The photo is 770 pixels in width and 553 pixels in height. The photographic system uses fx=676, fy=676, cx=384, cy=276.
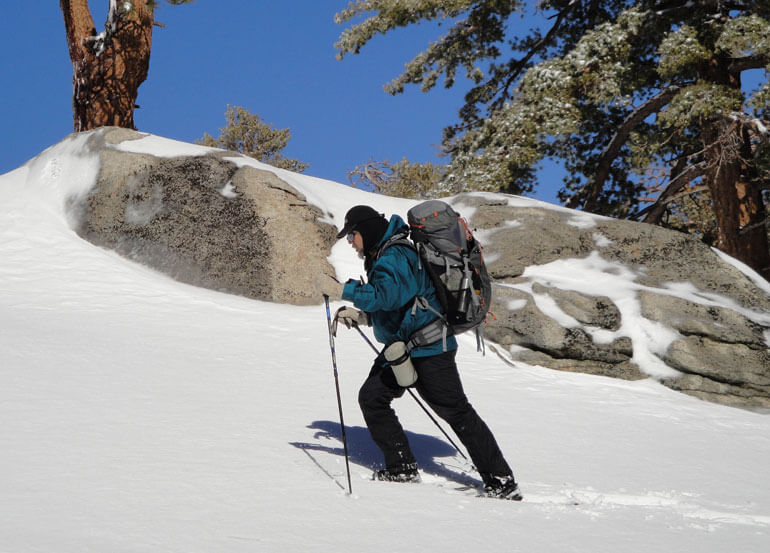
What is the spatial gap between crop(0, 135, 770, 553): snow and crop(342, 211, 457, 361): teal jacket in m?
0.86

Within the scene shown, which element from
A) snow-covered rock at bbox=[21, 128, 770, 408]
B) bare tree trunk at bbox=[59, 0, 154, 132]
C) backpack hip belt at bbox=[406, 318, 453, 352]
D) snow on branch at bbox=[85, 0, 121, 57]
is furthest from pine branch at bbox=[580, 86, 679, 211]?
backpack hip belt at bbox=[406, 318, 453, 352]

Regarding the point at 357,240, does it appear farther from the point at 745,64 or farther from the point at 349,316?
the point at 745,64

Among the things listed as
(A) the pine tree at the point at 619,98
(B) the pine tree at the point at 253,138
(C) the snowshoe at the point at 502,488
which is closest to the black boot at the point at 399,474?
(C) the snowshoe at the point at 502,488

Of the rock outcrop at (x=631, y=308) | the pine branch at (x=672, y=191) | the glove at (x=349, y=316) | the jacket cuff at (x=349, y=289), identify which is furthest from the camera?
the pine branch at (x=672, y=191)

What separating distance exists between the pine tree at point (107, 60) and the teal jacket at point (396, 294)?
1061 cm

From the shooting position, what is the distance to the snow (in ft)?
9.64

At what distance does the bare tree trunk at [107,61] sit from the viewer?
12.6m

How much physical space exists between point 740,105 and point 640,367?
21.1 ft

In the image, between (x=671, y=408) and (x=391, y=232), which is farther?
(x=671, y=408)

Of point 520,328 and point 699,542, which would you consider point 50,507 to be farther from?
point 520,328

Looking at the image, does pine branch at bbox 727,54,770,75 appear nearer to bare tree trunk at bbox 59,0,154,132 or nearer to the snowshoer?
bare tree trunk at bbox 59,0,154,132

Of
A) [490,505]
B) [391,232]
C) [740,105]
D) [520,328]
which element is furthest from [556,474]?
[740,105]

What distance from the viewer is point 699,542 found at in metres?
3.37

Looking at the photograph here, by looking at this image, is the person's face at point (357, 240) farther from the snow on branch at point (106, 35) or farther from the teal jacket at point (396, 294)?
the snow on branch at point (106, 35)
